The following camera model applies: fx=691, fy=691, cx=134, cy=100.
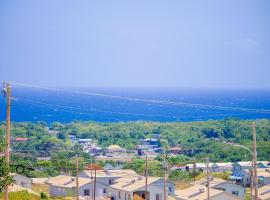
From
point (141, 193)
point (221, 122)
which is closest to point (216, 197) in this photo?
point (141, 193)

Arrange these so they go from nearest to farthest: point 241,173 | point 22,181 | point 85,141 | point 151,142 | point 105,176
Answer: point 22,181
point 105,176
point 241,173
point 151,142
point 85,141

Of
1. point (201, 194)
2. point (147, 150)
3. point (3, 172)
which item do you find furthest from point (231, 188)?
point (147, 150)

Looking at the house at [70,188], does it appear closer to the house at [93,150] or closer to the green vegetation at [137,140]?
the green vegetation at [137,140]

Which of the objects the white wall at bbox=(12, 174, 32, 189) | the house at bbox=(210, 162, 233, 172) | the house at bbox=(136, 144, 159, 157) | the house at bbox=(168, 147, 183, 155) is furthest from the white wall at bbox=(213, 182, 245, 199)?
the house at bbox=(168, 147, 183, 155)

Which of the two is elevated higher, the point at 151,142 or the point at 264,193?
the point at 264,193

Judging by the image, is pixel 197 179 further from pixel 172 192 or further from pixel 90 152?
pixel 90 152

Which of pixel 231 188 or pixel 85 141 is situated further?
pixel 85 141

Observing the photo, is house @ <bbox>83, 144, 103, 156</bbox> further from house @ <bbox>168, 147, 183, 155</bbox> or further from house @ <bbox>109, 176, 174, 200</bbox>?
house @ <bbox>109, 176, 174, 200</bbox>

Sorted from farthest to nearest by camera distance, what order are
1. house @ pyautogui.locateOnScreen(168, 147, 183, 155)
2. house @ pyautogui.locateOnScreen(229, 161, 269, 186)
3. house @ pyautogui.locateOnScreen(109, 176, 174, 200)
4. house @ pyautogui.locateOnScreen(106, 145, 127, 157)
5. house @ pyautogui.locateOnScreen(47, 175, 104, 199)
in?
1. house @ pyautogui.locateOnScreen(168, 147, 183, 155)
2. house @ pyautogui.locateOnScreen(106, 145, 127, 157)
3. house @ pyautogui.locateOnScreen(229, 161, 269, 186)
4. house @ pyautogui.locateOnScreen(47, 175, 104, 199)
5. house @ pyautogui.locateOnScreen(109, 176, 174, 200)

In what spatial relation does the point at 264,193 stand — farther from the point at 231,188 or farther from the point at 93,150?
the point at 93,150
